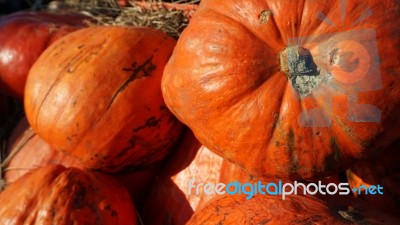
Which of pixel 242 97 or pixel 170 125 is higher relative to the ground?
pixel 242 97

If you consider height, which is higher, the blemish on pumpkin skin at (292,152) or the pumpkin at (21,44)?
the blemish on pumpkin skin at (292,152)

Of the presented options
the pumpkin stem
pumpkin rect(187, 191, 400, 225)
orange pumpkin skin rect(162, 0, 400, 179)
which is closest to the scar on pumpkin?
orange pumpkin skin rect(162, 0, 400, 179)

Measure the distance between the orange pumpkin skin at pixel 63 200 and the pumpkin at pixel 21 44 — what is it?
103 cm

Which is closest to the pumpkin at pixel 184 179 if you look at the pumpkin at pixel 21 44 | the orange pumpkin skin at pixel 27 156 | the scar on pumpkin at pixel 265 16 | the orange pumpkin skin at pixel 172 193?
the orange pumpkin skin at pixel 172 193

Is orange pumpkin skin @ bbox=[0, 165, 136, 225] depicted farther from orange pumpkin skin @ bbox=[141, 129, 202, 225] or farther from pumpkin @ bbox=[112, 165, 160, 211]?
pumpkin @ bbox=[112, 165, 160, 211]

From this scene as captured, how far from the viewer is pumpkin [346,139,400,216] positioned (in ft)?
5.77

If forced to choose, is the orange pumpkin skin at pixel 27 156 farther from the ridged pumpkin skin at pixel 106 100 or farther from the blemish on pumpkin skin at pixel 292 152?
the blemish on pumpkin skin at pixel 292 152

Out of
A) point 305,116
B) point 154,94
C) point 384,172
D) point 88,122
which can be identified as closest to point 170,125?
point 154,94

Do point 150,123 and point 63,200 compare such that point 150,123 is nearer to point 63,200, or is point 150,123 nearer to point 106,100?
point 106,100

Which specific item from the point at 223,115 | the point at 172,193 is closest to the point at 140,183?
the point at 172,193

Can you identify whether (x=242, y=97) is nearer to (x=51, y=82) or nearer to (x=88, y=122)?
(x=88, y=122)

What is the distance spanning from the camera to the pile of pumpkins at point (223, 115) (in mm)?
1352

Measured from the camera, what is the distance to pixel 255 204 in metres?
1.43

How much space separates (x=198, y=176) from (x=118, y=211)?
386 mm
